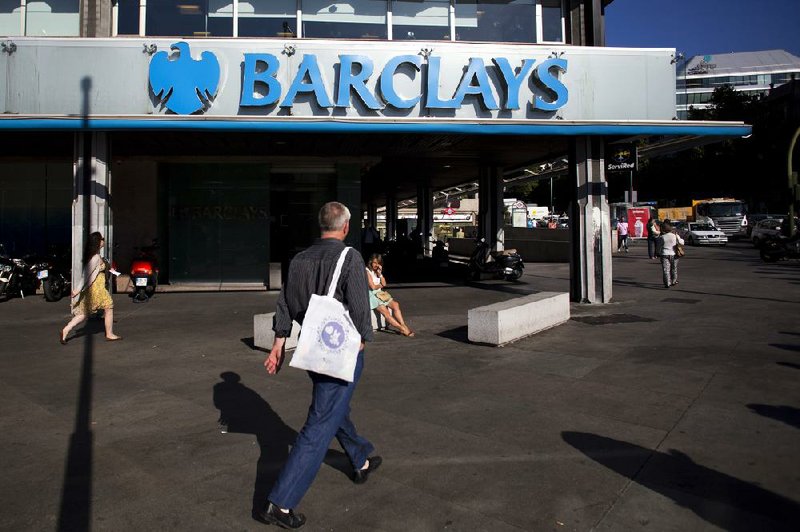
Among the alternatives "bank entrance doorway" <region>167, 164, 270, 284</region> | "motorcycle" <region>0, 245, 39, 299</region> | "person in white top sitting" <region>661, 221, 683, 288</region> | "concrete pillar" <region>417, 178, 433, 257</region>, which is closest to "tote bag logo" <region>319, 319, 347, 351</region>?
"motorcycle" <region>0, 245, 39, 299</region>

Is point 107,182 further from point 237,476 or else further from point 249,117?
point 237,476

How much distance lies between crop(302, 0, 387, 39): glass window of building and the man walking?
33.0 ft

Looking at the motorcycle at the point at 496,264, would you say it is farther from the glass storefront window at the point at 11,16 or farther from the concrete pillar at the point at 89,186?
the glass storefront window at the point at 11,16

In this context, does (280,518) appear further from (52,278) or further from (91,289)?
(52,278)

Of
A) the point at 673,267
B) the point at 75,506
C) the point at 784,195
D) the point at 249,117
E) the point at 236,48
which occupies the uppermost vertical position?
the point at 236,48

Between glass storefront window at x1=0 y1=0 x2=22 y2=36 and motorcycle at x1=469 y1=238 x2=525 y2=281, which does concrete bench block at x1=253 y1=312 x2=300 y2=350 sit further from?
motorcycle at x1=469 y1=238 x2=525 y2=281

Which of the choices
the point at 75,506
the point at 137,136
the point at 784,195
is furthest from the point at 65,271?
the point at 784,195

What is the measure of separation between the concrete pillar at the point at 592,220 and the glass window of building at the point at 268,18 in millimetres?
6177

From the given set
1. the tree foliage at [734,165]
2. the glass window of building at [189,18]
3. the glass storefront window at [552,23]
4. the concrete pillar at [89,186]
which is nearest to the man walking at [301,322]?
the concrete pillar at [89,186]

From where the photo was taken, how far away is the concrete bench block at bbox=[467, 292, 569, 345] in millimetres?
8633

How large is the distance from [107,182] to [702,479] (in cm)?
1130

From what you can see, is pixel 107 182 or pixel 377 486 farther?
pixel 107 182

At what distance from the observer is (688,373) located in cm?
698

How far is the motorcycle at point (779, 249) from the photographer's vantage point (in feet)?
73.0
